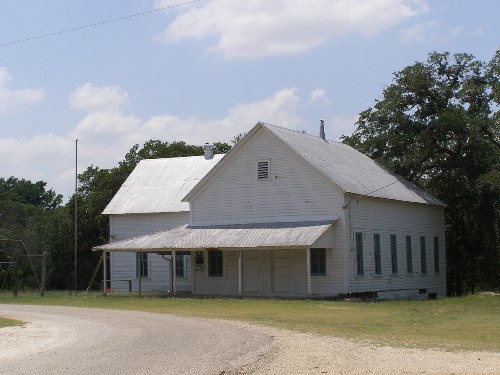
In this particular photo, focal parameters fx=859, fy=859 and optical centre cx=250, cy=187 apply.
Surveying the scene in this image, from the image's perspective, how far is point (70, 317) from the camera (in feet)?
82.7

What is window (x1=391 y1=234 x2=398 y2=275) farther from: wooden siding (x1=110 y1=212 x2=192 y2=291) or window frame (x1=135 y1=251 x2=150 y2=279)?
window frame (x1=135 y1=251 x2=150 y2=279)

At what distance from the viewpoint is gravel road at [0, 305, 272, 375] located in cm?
1339

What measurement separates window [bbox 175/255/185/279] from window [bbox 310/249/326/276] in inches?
369

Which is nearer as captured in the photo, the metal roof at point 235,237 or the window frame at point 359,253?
the metal roof at point 235,237

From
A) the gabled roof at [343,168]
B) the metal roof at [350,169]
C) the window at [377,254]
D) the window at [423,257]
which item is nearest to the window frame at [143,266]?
the gabled roof at [343,168]

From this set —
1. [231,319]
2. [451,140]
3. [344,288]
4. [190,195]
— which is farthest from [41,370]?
[451,140]

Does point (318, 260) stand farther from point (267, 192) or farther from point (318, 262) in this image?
point (267, 192)

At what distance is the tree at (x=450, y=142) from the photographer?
4647 centimetres

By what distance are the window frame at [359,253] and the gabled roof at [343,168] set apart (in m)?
1.88

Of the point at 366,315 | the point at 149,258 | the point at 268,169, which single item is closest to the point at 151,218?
the point at 149,258

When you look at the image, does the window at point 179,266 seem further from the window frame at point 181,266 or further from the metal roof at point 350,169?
the metal roof at point 350,169

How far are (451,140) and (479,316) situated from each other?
74.8 feet

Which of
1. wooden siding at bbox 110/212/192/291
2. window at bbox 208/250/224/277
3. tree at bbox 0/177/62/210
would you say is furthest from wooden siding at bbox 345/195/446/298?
tree at bbox 0/177/62/210

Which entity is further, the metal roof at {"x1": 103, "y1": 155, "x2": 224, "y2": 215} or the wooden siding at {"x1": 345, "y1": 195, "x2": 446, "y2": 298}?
the metal roof at {"x1": 103, "y1": 155, "x2": 224, "y2": 215}
